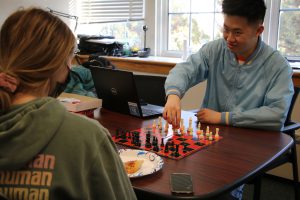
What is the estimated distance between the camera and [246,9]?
5.71 feet

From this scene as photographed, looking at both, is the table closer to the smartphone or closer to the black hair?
the smartphone

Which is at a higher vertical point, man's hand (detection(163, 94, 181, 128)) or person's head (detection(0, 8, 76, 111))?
person's head (detection(0, 8, 76, 111))

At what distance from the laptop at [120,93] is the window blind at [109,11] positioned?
6.46ft

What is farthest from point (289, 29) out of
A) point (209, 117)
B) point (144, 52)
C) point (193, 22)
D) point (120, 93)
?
point (120, 93)

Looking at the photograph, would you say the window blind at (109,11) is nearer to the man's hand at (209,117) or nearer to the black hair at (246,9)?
the black hair at (246,9)

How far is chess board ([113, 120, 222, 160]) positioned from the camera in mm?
1254

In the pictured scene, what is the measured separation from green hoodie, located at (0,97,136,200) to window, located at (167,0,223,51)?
2.68 meters

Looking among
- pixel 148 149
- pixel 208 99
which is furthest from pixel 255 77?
pixel 148 149

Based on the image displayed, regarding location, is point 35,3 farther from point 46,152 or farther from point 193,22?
point 46,152

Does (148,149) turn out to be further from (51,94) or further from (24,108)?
(24,108)

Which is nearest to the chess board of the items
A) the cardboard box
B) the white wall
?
the cardboard box

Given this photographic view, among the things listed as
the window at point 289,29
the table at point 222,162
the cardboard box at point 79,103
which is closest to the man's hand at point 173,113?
the table at point 222,162

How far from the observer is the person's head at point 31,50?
72 cm

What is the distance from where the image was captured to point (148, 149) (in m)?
1.28
